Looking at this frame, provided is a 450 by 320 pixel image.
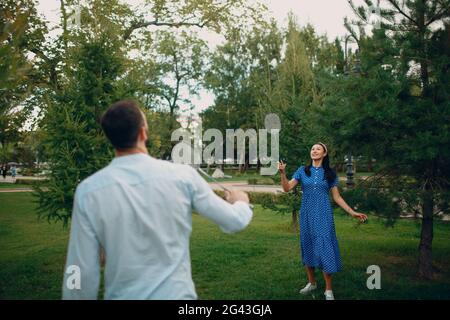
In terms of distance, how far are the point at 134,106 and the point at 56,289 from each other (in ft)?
15.4

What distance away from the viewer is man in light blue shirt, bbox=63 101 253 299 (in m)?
1.82

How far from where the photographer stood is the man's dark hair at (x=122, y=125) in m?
1.94

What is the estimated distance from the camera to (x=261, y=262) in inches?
284

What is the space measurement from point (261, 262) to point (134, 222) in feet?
18.8

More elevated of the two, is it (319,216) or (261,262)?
(319,216)

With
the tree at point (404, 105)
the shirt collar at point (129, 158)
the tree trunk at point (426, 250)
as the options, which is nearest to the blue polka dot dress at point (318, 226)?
the tree at point (404, 105)

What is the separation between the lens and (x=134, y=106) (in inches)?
78.5

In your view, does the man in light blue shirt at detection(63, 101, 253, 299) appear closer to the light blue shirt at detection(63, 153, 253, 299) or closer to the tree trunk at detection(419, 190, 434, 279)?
the light blue shirt at detection(63, 153, 253, 299)

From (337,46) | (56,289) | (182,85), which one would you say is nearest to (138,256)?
(56,289)

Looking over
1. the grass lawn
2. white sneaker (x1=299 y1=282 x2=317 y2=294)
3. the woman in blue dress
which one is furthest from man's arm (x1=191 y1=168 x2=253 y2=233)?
white sneaker (x1=299 y1=282 x2=317 y2=294)

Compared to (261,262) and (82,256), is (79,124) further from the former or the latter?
A: (82,256)

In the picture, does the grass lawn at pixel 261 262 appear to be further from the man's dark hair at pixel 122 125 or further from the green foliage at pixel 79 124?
the man's dark hair at pixel 122 125

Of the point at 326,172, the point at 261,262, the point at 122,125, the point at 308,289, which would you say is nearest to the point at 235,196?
the point at 122,125
